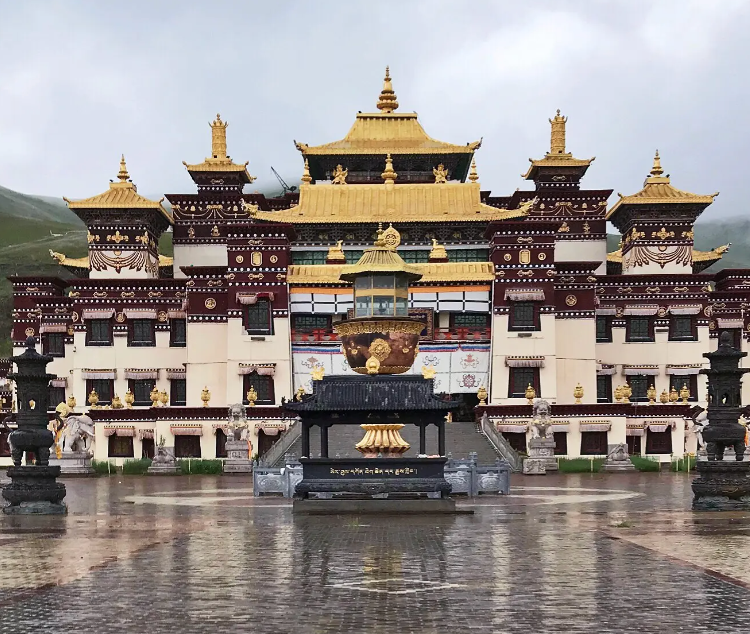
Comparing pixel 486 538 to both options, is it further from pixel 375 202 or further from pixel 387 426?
pixel 375 202

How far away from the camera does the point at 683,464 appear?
5947 cm

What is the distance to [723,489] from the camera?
32.1 meters

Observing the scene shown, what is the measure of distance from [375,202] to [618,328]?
17.3 m

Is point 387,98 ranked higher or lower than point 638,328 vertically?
higher

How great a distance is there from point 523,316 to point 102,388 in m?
26.4

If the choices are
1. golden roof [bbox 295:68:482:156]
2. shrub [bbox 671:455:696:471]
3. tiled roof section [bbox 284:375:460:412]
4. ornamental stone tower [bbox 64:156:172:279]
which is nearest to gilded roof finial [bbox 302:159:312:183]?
golden roof [bbox 295:68:482:156]

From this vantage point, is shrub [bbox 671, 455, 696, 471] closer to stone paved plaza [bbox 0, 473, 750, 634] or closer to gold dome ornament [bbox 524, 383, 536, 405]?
gold dome ornament [bbox 524, 383, 536, 405]

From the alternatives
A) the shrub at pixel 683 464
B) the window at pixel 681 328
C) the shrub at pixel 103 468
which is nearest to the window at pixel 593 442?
the shrub at pixel 683 464

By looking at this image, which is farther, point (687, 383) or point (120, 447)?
point (687, 383)

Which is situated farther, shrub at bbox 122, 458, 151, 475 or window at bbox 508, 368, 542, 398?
window at bbox 508, 368, 542, 398

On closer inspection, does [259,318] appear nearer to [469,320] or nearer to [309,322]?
[309,322]

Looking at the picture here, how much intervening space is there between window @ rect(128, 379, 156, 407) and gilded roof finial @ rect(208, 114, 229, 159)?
18310mm

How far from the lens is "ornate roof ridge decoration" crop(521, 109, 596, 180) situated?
82.7 m

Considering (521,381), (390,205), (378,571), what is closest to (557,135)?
(390,205)
